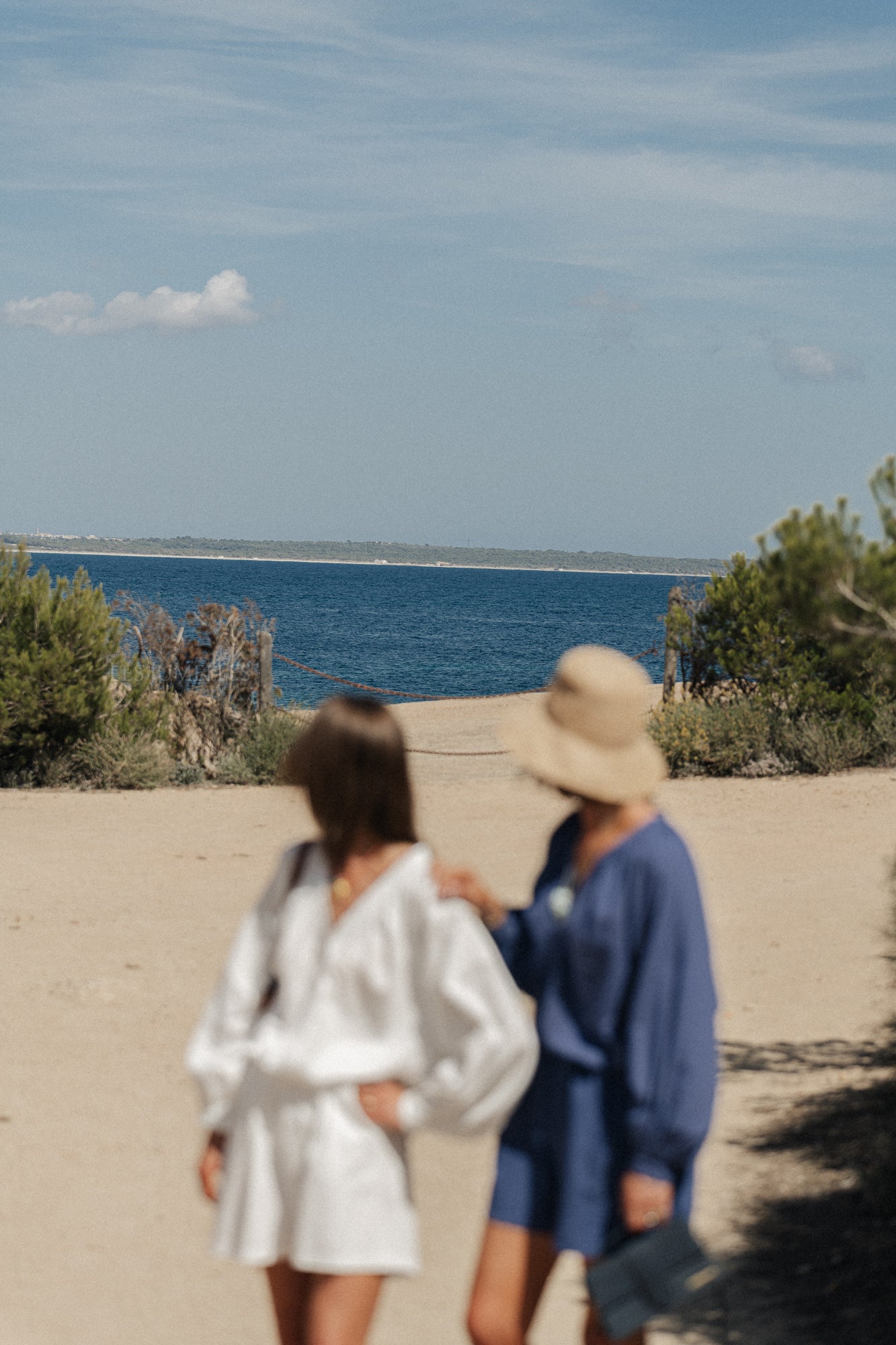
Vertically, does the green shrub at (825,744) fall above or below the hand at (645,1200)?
below

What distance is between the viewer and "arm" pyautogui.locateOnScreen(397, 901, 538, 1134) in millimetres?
2459

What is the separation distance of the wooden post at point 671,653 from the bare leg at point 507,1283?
13162mm

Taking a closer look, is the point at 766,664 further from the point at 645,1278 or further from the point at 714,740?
the point at 645,1278

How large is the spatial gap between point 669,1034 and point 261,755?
11.6 m

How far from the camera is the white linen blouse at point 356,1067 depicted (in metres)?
2.48

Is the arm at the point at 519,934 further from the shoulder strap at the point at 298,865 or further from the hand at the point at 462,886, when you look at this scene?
the shoulder strap at the point at 298,865

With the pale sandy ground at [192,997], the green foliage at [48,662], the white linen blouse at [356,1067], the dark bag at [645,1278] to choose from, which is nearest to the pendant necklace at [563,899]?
the white linen blouse at [356,1067]

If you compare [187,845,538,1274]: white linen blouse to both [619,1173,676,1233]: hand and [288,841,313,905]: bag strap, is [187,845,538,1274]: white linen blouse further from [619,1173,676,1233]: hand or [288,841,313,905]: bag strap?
[619,1173,676,1233]: hand

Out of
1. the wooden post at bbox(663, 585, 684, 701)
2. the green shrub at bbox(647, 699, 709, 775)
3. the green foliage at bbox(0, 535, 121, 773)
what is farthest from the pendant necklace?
the wooden post at bbox(663, 585, 684, 701)

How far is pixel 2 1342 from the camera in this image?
13.0 feet

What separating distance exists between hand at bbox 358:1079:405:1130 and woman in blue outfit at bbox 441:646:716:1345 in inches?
13.8

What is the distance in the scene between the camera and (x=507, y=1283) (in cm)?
275

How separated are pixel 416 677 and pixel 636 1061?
46.8 m

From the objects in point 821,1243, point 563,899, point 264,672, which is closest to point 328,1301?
point 563,899
